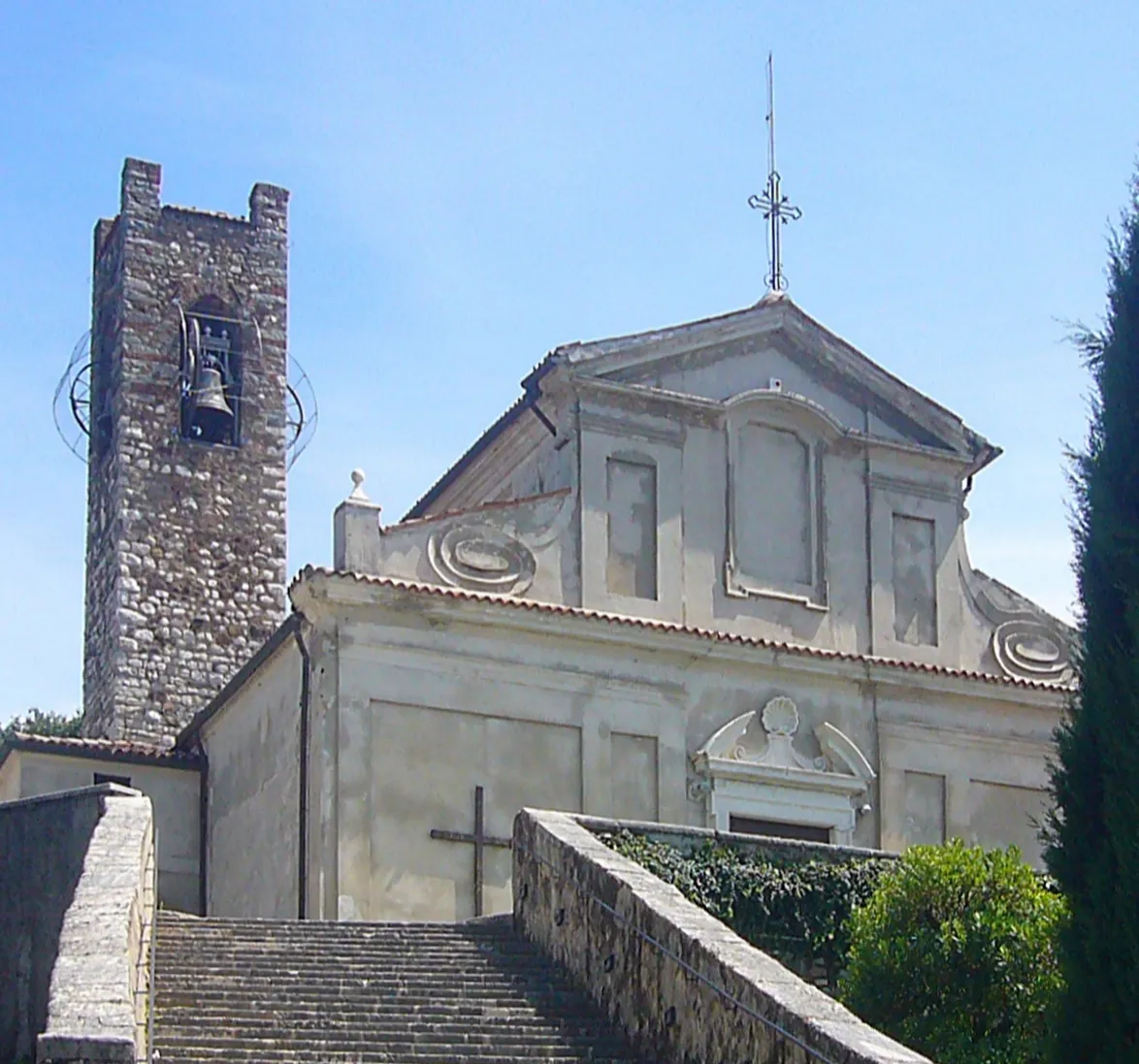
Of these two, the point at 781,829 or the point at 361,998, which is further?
the point at 781,829

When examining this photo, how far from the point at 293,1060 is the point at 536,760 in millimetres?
10558

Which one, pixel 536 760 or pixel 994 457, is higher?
pixel 994 457

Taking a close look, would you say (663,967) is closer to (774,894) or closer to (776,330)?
(774,894)

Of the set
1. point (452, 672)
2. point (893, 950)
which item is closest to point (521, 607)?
point (452, 672)

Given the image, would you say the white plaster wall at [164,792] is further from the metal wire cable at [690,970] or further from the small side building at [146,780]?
the metal wire cable at [690,970]

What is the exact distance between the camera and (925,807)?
87.6 ft

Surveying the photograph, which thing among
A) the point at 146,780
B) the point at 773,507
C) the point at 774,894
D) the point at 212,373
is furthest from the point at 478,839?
the point at 212,373

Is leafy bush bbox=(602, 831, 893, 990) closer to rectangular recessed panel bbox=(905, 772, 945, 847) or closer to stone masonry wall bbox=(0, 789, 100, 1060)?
stone masonry wall bbox=(0, 789, 100, 1060)

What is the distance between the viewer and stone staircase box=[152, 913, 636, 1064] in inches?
573

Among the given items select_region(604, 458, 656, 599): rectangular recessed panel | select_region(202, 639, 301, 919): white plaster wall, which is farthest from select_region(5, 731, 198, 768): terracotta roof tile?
select_region(604, 458, 656, 599): rectangular recessed panel

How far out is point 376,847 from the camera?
23.5 metres

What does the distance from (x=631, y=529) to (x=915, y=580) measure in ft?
12.3

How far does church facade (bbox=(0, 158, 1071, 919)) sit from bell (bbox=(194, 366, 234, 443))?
7027 mm

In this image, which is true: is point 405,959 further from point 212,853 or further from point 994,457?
point 994,457
